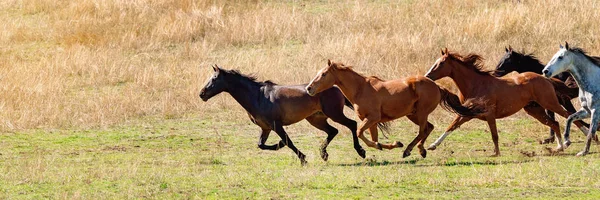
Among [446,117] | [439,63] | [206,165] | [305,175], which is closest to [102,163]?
[206,165]

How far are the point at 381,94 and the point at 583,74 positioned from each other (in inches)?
106

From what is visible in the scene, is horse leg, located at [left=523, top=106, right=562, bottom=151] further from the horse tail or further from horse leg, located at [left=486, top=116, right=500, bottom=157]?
the horse tail

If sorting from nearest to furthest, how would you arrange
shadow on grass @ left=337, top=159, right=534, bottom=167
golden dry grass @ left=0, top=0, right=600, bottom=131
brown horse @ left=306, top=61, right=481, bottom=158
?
shadow on grass @ left=337, top=159, right=534, bottom=167 → brown horse @ left=306, top=61, right=481, bottom=158 → golden dry grass @ left=0, top=0, right=600, bottom=131

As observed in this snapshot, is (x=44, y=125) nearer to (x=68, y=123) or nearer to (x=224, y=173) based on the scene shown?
(x=68, y=123)

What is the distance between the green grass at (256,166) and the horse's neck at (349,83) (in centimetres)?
90

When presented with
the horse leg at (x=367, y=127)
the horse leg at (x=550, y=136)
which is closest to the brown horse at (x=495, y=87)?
the horse leg at (x=550, y=136)

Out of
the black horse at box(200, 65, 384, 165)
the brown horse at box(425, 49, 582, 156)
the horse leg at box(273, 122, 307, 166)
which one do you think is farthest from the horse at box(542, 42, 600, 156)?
the horse leg at box(273, 122, 307, 166)

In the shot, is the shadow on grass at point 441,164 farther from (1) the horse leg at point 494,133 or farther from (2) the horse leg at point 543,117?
(2) the horse leg at point 543,117

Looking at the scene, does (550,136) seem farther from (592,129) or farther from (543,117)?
(592,129)

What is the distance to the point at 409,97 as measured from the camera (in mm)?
14883

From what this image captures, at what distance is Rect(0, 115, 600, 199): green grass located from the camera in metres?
12.1

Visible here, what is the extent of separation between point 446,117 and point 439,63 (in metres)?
3.01

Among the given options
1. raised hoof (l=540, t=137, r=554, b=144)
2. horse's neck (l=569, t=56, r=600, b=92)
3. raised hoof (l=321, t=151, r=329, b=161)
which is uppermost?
horse's neck (l=569, t=56, r=600, b=92)

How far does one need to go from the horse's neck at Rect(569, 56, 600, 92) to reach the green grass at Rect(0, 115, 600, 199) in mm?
917
